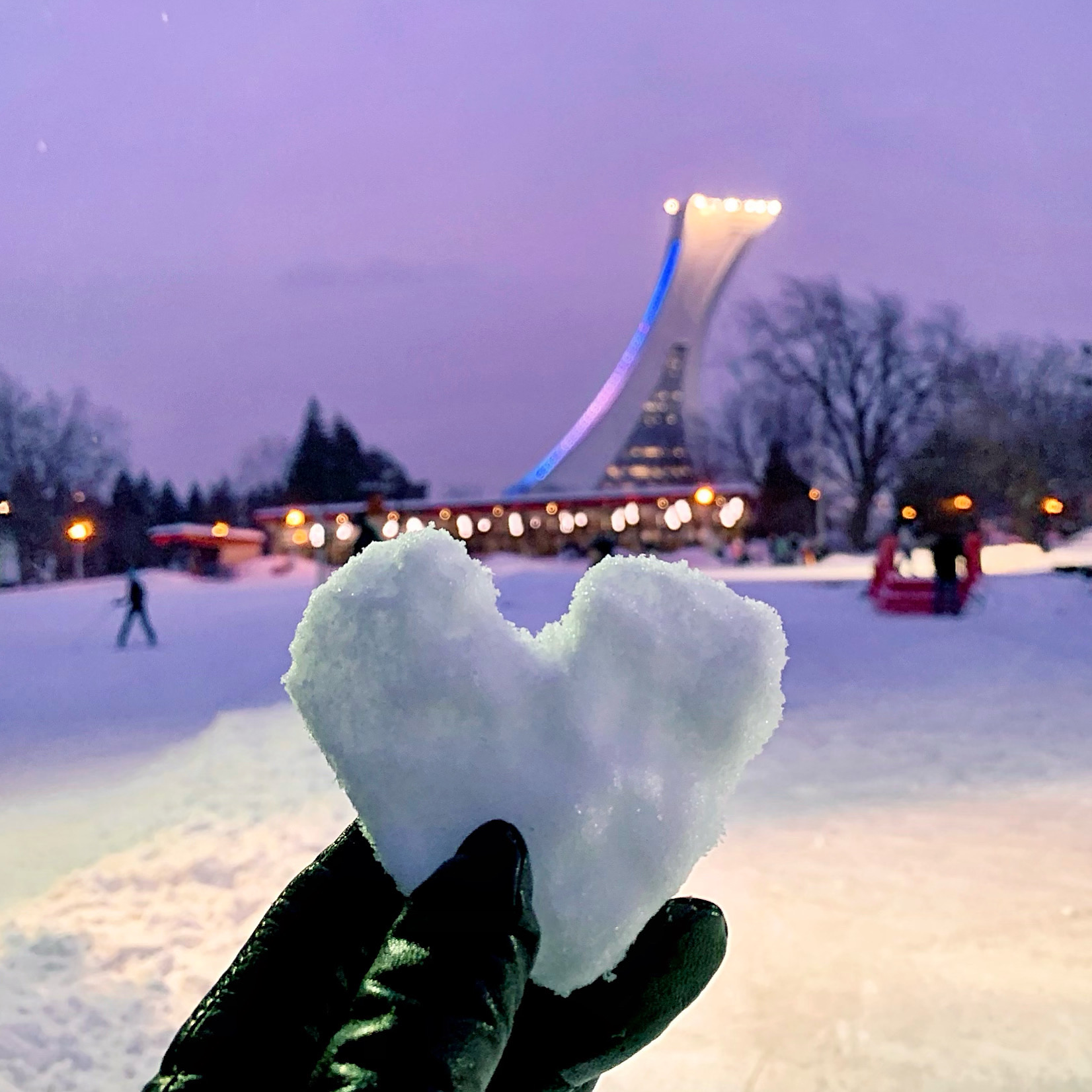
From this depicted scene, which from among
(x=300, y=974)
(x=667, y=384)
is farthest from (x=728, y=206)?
(x=300, y=974)

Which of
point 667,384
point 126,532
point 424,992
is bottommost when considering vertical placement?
point 126,532

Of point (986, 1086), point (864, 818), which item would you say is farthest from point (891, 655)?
point (986, 1086)

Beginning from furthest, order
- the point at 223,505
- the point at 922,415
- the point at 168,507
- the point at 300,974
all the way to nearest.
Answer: the point at 223,505 → the point at 168,507 → the point at 922,415 → the point at 300,974

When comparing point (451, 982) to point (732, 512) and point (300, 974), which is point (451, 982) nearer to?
point (300, 974)

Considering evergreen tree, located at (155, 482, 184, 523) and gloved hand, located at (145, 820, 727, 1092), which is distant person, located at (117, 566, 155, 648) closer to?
gloved hand, located at (145, 820, 727, 1092)

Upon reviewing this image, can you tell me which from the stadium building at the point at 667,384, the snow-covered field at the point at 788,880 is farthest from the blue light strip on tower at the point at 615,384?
the snow-covered field at the point at 788,880

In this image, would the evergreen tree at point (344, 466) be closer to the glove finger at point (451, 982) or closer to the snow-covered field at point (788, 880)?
the snow-covered field at point (788, 880)
